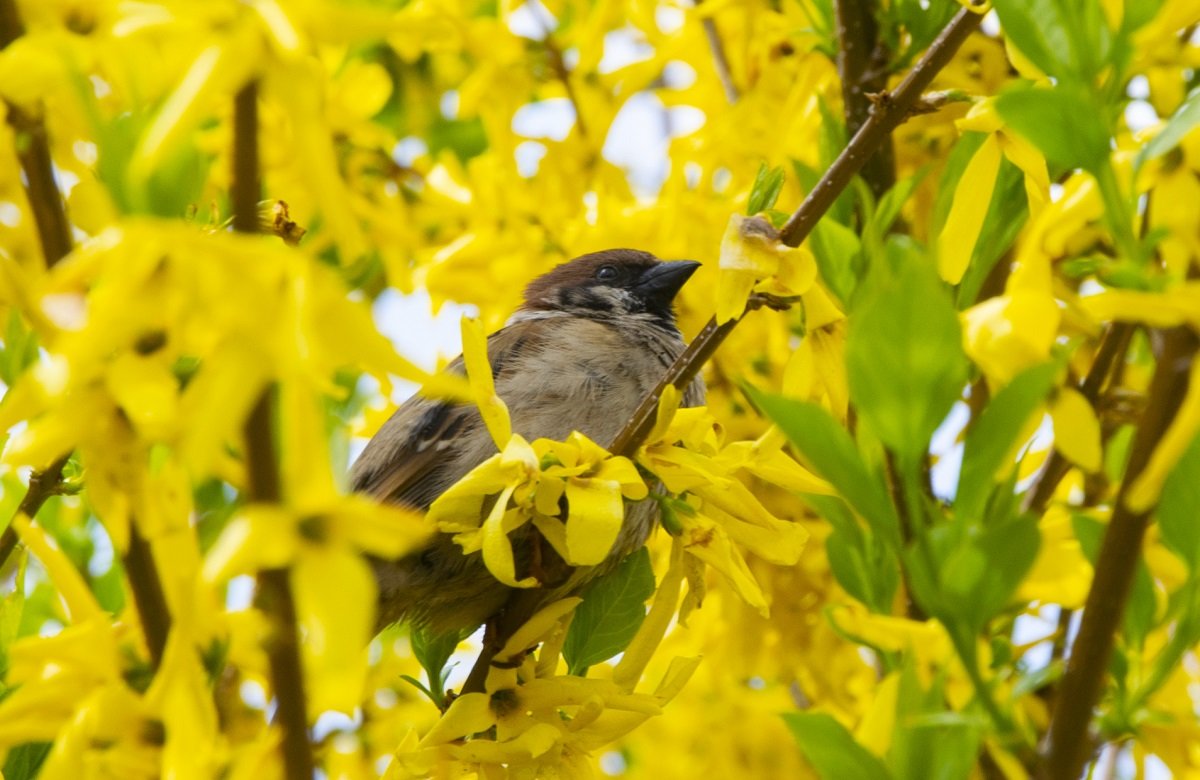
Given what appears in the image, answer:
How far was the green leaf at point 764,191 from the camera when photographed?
1.93 m

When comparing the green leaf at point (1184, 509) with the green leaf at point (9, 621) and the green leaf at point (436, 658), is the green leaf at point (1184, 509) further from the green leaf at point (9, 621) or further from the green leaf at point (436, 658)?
the green leaf at point (9, 621)

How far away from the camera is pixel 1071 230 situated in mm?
1588

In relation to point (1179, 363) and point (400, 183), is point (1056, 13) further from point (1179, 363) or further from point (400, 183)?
point (400, 183)

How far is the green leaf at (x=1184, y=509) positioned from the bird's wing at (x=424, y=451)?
1847mm

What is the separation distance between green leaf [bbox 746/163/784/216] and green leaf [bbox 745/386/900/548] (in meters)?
A: 0.51

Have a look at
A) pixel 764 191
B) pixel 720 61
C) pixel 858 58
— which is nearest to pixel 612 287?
pixel 720 61

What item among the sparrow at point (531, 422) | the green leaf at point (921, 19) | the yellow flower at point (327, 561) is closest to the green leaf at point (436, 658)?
the sparrow at point (531, 422)

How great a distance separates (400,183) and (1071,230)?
239 centimetres

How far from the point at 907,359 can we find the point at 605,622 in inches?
37.3

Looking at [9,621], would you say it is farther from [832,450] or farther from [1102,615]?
[1102,615]

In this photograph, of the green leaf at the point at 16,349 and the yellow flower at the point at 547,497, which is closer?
the yellow flower at the point at 547,497

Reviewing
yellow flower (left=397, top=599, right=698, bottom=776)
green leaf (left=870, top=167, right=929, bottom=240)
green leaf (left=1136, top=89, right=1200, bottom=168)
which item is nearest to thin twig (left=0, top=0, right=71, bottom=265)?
yellow flower (left=397, top=599, right=698, bottom=776)

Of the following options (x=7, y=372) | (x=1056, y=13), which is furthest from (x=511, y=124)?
(x=1056, y=13)

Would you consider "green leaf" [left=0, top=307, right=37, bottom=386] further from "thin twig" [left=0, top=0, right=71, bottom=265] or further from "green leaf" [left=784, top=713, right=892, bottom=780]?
"green leaf" [left=784, top=713, right=892, bottom=780]
